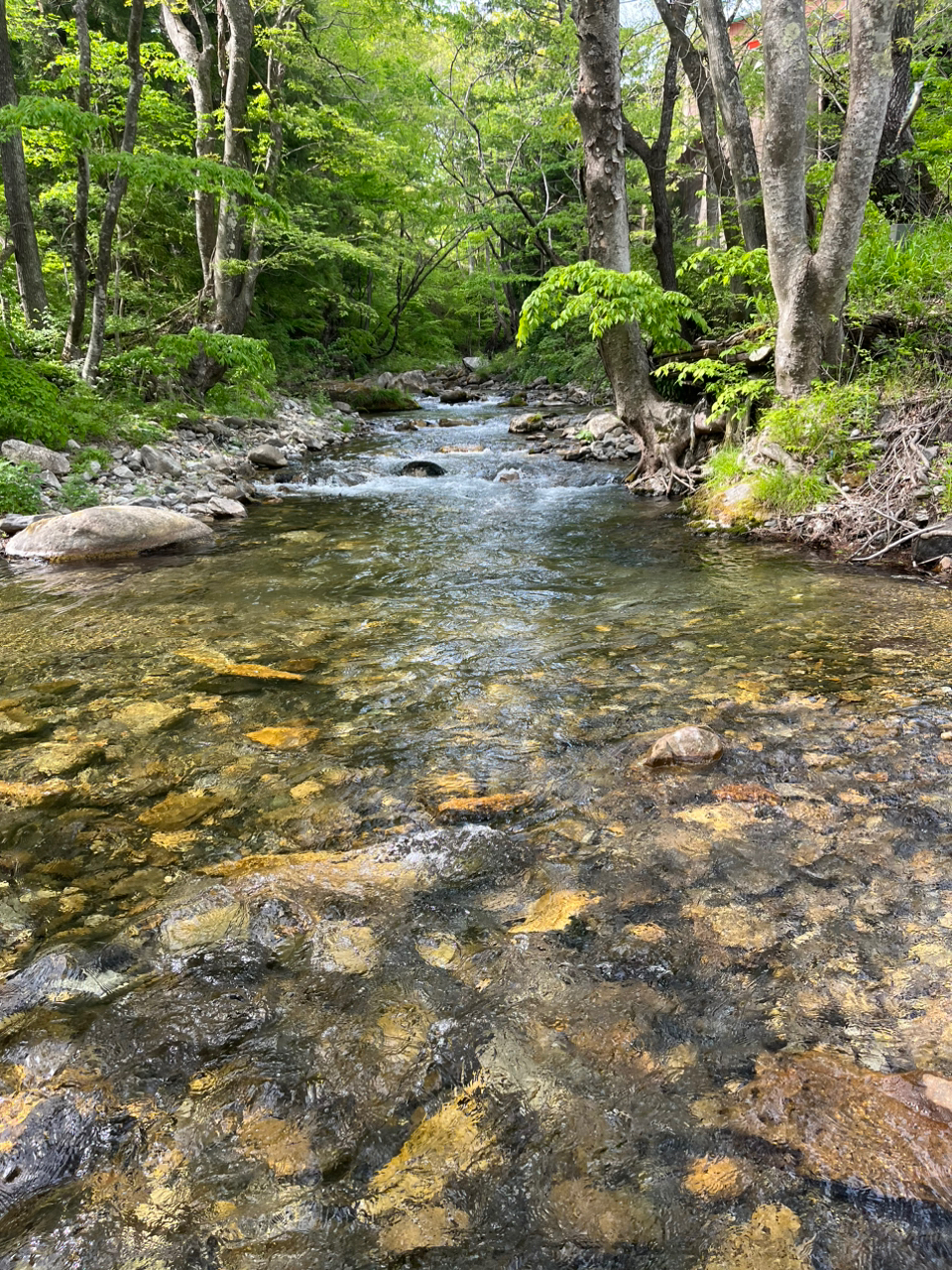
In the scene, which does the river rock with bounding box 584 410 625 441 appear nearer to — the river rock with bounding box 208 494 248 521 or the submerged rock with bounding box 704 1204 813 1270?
the river rock with bounding box 208 494 248 521

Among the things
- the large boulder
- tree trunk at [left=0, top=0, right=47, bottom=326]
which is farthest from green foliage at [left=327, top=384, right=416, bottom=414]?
the large boulder

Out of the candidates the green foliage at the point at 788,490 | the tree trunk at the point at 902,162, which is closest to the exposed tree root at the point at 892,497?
the green foliage at the point at 788,490

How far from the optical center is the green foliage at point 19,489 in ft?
22.2

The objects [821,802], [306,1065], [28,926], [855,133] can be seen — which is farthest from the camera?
[855,133]

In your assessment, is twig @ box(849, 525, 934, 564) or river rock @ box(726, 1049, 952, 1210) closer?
river rock @ box(726, 1049, 952, 1210)

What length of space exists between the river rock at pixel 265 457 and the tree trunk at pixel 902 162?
936 cm

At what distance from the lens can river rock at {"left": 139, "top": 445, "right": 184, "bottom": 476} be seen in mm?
8641

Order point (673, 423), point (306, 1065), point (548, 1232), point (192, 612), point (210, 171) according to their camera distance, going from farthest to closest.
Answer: point (673, 423) → point (210, 171) → point (192, 612) → point (306, 1065) → point (548, 1232)

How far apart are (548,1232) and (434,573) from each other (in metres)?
4.71

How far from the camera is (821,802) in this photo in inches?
92.5

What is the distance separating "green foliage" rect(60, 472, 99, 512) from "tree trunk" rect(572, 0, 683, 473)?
6357mm

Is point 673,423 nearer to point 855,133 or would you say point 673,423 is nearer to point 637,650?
point 855,133

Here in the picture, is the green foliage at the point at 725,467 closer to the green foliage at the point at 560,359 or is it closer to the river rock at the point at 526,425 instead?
→ the river rock at the point at 526,425

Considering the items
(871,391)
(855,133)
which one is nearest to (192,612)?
(871,391)
